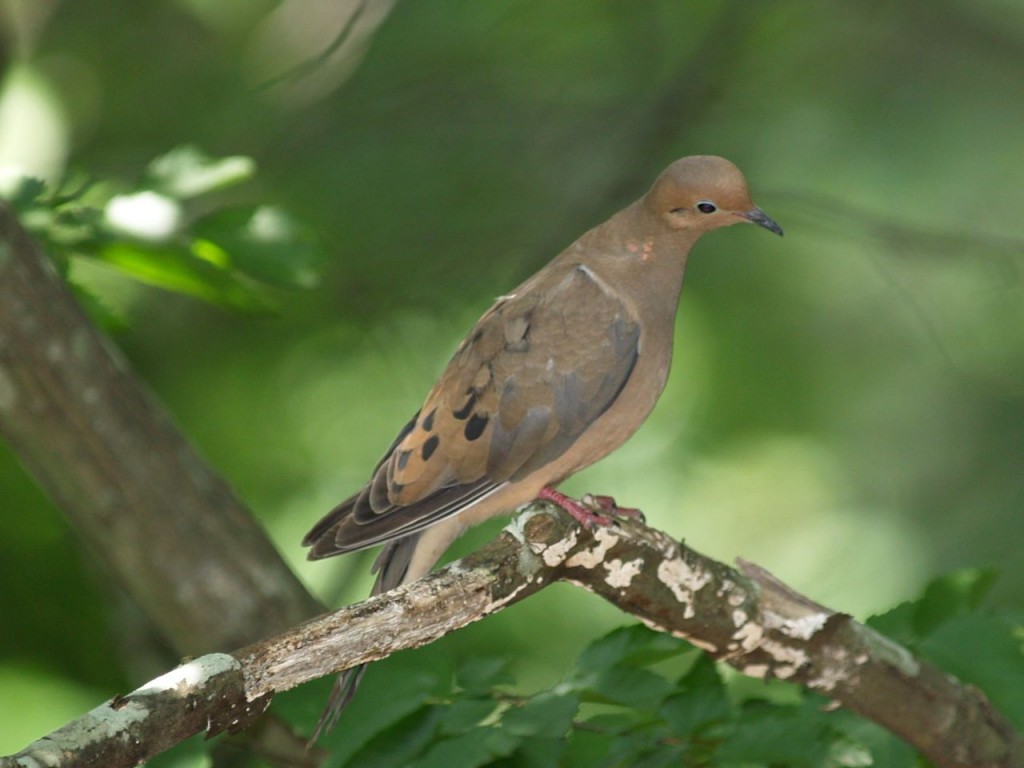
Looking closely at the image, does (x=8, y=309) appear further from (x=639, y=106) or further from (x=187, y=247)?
(x=639, y=106)

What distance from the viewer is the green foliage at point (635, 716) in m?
2.12

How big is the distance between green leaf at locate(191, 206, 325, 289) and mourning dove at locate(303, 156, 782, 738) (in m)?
0.49

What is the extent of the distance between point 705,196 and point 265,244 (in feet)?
3.56

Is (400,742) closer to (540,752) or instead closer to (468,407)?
(540,752)

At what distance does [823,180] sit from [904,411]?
1460mm

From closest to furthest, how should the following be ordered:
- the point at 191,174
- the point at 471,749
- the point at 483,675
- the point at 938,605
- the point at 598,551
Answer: the point at 471,749 < the point at 483,675 < the point at 598,551 < the point at 938,605 < the point at 191,174

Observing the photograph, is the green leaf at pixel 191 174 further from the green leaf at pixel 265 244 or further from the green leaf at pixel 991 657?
the green leaf at pixel 991 657

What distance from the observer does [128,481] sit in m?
3.03

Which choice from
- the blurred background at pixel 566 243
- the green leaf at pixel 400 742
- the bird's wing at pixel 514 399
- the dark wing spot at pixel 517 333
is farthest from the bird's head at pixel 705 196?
the green leaf at pixel 400 742

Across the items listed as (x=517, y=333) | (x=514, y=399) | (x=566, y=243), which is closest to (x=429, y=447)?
(x=514, y=399)

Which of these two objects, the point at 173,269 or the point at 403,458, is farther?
the point at 403,458

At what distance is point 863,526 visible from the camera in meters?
5.59

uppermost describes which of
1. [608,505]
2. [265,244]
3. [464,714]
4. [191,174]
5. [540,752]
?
[191,174]

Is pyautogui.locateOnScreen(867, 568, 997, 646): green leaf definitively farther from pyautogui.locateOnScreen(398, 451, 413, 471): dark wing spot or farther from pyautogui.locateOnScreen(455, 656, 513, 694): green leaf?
pyautogui.locateOnScreen(398, 451, 413, 471): dark wing spot
